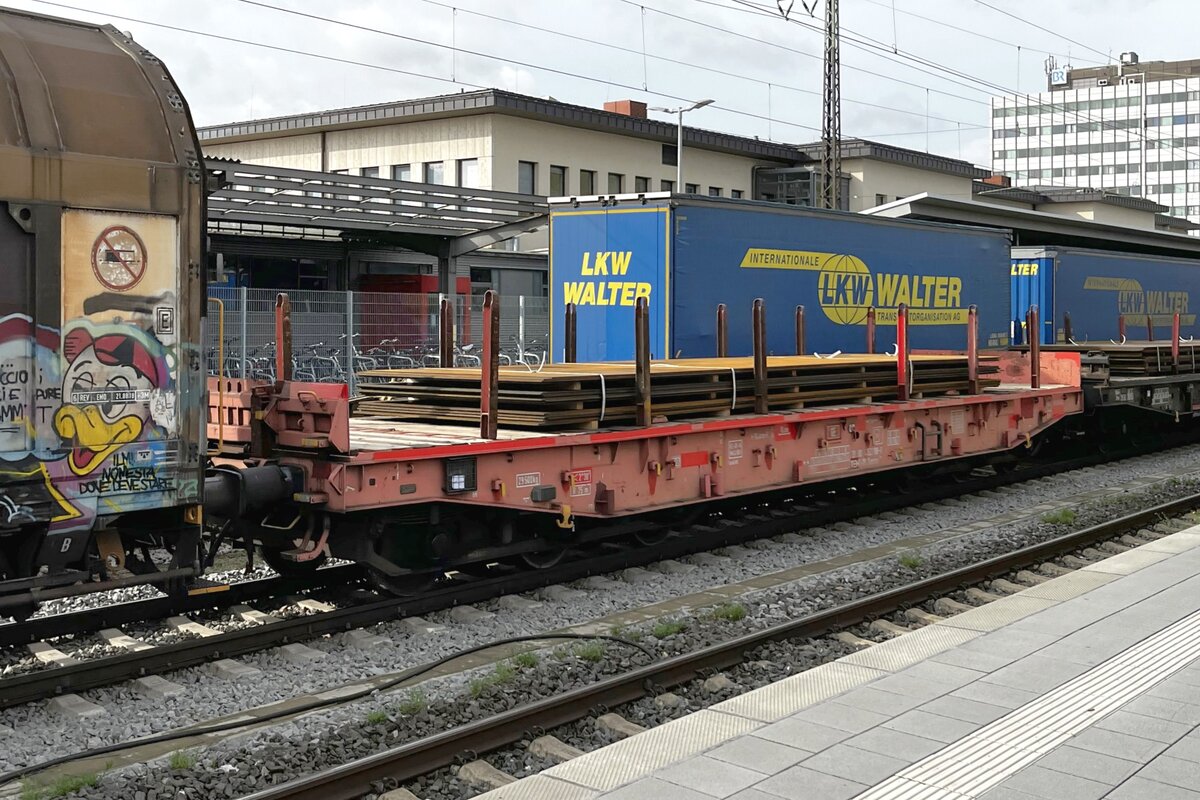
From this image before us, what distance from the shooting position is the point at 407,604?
340 inches

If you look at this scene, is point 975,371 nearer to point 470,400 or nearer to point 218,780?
point 470,400

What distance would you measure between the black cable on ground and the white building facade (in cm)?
14851

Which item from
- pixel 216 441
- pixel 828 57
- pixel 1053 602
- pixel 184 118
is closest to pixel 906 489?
pixel 1053 602

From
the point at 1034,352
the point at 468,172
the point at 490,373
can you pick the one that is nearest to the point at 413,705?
the point at 490,373

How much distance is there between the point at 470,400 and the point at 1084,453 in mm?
13567

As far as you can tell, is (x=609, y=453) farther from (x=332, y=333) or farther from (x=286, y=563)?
(x=332, y=333)

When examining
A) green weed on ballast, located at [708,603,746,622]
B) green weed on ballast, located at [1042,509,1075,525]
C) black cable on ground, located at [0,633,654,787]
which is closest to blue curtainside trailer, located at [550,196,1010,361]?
green weed on ballast, located at [1042,509,1075,525]

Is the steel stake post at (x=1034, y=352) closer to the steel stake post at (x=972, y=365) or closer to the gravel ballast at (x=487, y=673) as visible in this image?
the steel stake post at (x=972, y=365)

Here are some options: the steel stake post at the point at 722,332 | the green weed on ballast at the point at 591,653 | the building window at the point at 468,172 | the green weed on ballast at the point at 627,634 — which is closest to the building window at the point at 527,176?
the building window at the point at 468,172

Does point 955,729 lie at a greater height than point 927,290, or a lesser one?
lesser

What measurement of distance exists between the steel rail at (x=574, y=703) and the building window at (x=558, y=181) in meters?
30.3

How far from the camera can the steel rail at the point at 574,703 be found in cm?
533

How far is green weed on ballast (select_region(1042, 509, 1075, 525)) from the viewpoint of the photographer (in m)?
13.1

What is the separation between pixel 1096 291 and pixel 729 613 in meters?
20.3
